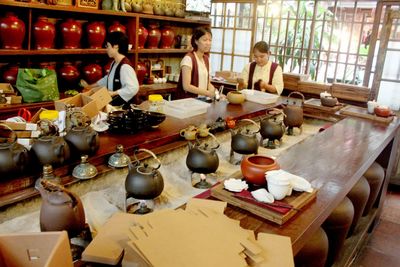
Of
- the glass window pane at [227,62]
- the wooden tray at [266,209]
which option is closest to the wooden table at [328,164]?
the wooden tray at [266,209]

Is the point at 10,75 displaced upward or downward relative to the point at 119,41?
downward

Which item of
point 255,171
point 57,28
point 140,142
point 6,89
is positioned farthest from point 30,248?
point 57,28

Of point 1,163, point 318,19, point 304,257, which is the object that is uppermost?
point 318,19

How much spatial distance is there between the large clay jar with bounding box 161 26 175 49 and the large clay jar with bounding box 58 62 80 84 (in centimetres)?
167

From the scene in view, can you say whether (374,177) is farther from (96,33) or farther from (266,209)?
(96,33)

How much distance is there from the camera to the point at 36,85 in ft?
13.5

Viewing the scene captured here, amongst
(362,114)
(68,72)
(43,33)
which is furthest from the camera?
(68,72)

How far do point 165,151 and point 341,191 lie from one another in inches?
44.7

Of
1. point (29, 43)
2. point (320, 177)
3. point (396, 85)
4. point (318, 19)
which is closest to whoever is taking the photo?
point (320, 177)

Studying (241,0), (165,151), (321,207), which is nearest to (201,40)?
(165,151)

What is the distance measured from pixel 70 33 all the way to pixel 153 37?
4.84 ft

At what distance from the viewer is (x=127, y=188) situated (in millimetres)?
1807

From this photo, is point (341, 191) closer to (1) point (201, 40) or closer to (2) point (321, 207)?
(2) point (321, 207)

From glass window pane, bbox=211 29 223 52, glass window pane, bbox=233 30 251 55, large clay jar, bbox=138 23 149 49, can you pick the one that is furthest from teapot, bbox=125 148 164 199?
glass window pane, bbox=211 29 223 52
